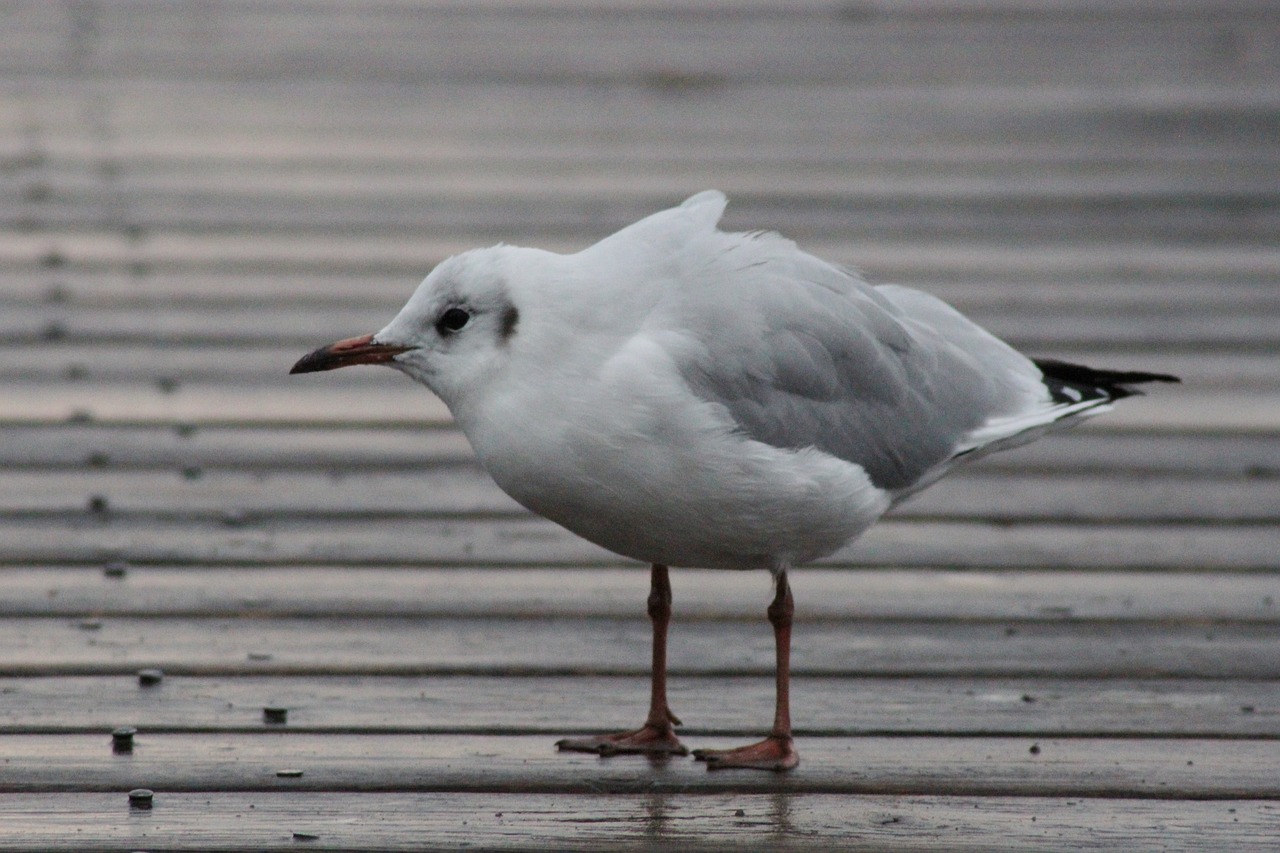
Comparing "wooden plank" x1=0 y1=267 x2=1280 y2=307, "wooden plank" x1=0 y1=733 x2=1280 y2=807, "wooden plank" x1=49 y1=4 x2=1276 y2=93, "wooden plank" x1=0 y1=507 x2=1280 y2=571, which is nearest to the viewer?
"wooden plank" x1=0 y1=733 x2=1280 y2=807

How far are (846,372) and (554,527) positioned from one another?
97 cm

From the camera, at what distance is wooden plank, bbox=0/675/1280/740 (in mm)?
2871

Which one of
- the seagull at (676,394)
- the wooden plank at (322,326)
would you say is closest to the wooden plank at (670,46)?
the wooden plank at (322,326)

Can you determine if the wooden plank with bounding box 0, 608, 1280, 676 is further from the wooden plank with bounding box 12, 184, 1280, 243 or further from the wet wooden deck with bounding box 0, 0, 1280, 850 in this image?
the wooden plank with bounding box 12, 184, 1280, 243

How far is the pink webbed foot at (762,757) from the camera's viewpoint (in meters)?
2.74

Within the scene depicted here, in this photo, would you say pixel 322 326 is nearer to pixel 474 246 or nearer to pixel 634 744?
pixel 474 246

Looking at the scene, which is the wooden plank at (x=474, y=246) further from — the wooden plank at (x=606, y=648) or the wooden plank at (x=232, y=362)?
the wooden plank at (x=606, y=648)

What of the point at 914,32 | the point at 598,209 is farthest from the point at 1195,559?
the point at 914,32

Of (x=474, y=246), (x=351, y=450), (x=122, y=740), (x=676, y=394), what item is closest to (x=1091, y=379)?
(x=676, y=394)

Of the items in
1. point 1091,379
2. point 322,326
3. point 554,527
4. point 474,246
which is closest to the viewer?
point 1091,379

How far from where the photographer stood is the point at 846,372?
10.1 ft

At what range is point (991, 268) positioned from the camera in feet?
18.5

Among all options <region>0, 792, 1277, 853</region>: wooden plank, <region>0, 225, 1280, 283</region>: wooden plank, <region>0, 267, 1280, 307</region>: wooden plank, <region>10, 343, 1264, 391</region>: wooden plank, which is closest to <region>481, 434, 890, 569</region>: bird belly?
<region>0, 792, 1277, 853</region>: wooden plank

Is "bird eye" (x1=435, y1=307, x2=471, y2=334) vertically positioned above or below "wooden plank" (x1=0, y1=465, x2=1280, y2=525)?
above
